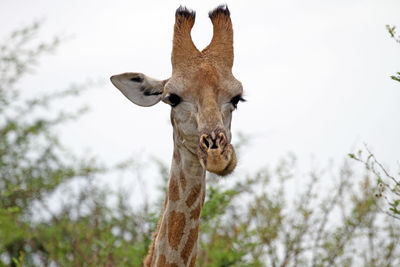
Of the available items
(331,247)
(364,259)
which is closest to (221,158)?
(331,247)

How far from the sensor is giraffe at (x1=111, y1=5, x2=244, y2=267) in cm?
511

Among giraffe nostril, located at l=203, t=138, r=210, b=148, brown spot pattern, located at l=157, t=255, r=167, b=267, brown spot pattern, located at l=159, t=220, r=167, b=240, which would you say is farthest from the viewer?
brown spot pattern, located at l=159, t=220, r=167, b=240

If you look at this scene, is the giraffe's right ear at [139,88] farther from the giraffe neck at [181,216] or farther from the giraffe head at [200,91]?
the giraffe neck at [181,216]

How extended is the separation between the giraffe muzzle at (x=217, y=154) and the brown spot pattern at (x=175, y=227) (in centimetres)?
62

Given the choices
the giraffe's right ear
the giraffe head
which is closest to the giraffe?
the giraffe head

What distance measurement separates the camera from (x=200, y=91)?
540 cm

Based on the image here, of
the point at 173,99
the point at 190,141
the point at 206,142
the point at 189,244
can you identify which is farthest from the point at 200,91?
the point at 189,244

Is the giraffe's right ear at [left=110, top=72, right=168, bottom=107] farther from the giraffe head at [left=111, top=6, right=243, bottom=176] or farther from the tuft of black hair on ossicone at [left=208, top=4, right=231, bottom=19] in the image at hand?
the tuft of black hair on ossicone at [left=208, top=4, right=231, bottom=19]

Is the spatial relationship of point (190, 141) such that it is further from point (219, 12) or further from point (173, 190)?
point (219, 12)

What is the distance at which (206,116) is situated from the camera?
16.8 ft

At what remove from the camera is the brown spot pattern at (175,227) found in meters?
5.25

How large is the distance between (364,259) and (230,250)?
255cm

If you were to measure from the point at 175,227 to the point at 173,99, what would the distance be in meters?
1.04

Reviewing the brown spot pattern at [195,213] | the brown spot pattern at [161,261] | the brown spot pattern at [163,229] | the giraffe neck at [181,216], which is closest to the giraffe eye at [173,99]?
the giraffe neck at [181,216]
